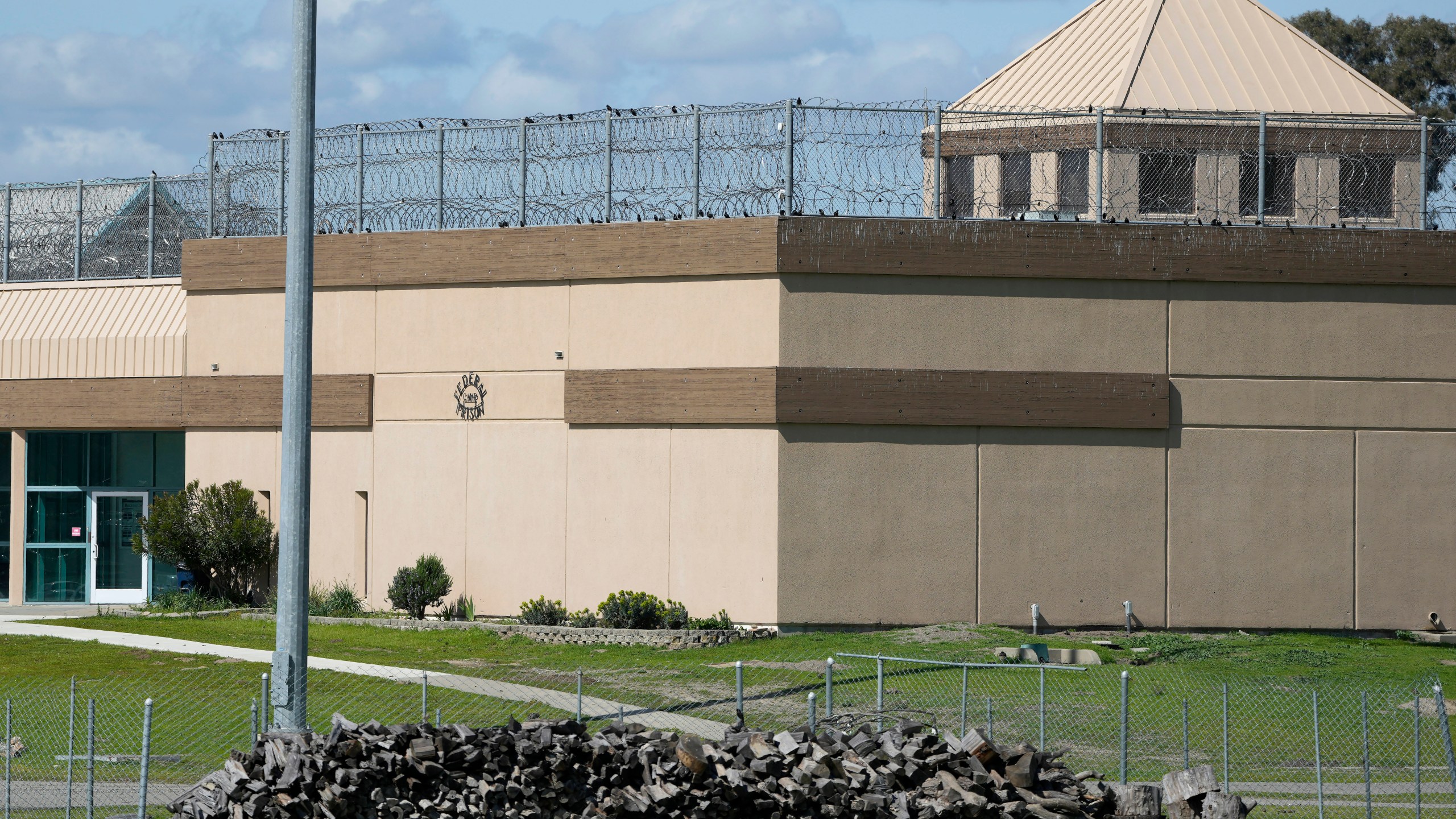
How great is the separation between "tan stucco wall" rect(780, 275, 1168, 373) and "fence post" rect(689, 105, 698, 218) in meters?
2.17

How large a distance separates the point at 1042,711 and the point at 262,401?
61.7 ft

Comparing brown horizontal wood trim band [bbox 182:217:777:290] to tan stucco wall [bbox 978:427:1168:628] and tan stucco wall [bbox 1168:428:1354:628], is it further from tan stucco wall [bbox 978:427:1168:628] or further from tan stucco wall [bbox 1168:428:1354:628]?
tan stucco wall [bbox 1168:428:1354:628]

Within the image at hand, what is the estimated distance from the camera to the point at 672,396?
24.4 meters

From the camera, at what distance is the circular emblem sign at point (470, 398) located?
25859 mm

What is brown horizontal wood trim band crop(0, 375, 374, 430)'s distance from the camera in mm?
26844

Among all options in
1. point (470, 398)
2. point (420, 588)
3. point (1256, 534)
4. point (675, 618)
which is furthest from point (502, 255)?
point (1256, 534)

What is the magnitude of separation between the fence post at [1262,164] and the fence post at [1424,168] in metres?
2.51

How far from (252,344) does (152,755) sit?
46.1ft

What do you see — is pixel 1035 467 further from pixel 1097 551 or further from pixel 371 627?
pixel 371 627

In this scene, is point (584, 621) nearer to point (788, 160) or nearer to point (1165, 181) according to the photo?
point (788, 160)

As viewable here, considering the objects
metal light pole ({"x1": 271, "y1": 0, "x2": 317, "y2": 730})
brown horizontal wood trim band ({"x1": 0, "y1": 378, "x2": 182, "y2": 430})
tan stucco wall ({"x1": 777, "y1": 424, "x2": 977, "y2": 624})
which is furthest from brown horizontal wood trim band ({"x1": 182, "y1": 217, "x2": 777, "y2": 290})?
metal light pole ({"x1": 271, "y1": 0, "x2": 317, "y2": 730})

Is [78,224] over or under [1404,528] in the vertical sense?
over

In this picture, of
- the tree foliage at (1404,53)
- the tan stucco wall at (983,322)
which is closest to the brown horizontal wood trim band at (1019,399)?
the tan stucco wall at (983,322)

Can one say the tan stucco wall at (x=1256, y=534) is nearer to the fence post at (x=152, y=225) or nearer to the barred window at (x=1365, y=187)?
the barred window at (x=1365, y=187)
